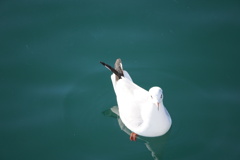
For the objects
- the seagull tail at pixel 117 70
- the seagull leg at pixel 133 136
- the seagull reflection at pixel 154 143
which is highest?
the seagull tail at pixel 117 70

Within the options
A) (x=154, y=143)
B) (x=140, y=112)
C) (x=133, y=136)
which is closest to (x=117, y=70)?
(x=140, y=112)

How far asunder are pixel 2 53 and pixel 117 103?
8.05ft

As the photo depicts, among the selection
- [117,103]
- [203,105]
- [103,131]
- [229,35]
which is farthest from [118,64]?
[229,35]

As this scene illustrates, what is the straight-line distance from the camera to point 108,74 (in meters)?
6.57

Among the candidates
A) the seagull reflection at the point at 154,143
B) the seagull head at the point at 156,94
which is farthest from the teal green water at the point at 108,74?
the seagull head at the point at 156,94

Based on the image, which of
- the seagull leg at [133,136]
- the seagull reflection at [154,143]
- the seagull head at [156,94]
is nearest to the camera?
the seagull head at [156,94]

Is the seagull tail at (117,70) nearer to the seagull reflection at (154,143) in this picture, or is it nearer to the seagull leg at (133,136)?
the seagull reflection at (154,143)

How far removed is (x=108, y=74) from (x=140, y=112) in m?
1.27

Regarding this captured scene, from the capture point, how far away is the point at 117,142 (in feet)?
18.5

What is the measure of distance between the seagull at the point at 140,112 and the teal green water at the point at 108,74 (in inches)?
9.2

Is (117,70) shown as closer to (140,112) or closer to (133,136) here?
(140,112)

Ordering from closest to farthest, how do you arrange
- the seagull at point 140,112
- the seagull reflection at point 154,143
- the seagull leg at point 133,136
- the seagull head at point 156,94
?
the seagull head at point 156,94 → the seagull at point 140,112 → the seagull reflection at point 154,143 → the seagull leg at point 133,136

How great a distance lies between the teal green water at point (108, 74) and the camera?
5637 mm

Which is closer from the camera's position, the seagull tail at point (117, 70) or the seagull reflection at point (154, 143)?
the seagull reflection at point (154, 143)
